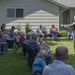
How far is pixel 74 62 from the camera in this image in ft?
46.0

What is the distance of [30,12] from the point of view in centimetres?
2975

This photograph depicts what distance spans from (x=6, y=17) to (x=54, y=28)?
4.31m

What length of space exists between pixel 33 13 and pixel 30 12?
0.93ft

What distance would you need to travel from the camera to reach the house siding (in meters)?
29.5

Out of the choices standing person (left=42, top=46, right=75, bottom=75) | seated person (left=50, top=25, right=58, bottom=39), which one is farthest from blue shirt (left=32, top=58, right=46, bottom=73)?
seated person (left=50, top=25, right=58, bottom=39)

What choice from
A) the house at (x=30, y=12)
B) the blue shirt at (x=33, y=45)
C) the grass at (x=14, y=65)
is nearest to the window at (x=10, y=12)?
the house at (x=30, y=12)

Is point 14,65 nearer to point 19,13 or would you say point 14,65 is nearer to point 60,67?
point 60,67

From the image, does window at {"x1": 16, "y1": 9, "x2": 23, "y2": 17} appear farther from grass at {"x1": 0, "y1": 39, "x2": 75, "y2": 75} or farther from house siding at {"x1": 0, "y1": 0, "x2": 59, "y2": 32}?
grass at {"x1": 0, "y1": 39, "x2": 75, "y2": 75}

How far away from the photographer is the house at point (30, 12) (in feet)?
96.8

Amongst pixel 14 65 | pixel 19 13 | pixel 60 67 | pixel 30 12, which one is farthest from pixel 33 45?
pixel 19 13

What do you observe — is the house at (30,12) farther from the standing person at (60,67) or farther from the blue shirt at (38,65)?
the standing person at (60,67)

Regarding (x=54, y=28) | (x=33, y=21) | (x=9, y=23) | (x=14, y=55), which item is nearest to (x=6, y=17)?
(x=9, y=23)

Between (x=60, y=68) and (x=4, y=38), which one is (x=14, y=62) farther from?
(x=60, y=68)

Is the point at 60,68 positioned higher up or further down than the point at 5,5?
further down
